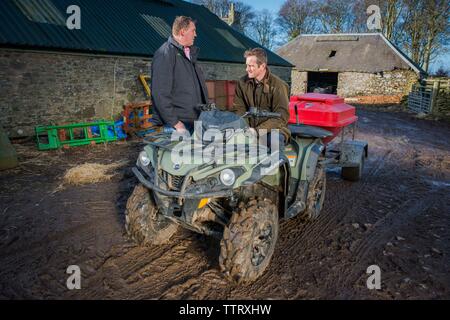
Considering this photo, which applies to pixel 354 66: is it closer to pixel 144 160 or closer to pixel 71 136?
pixel 71 136

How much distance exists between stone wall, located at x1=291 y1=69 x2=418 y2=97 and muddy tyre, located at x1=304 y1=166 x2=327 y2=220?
1013 inches

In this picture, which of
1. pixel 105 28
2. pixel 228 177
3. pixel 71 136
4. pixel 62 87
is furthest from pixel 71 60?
pixel 228 177

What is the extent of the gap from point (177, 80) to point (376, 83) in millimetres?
27782

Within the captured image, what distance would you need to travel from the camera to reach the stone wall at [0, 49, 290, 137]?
10235 millimetres

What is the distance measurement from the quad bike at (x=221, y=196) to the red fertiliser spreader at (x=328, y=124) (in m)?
1.54

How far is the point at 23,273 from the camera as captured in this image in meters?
3.35

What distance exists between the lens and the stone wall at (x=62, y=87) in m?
10.2

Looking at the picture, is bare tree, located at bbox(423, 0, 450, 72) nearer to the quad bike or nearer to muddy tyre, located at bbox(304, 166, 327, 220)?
muddy tyre, located at bbox(304, 166, 327, 220)

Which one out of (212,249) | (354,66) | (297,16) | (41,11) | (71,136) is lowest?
(212,249)

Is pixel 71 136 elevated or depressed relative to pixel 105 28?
depressed

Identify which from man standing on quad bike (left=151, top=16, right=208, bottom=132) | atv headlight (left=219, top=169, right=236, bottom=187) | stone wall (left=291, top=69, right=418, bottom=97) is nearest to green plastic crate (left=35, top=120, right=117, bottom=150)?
man standing on quad bike (left=151, top=16, right=208, bottom=132)

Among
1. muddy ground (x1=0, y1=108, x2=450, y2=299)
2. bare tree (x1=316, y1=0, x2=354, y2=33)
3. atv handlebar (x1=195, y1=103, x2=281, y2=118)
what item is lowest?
muddy ground (x1=0, y1=108, x2=450, y2=299)

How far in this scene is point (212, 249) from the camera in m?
3.86
